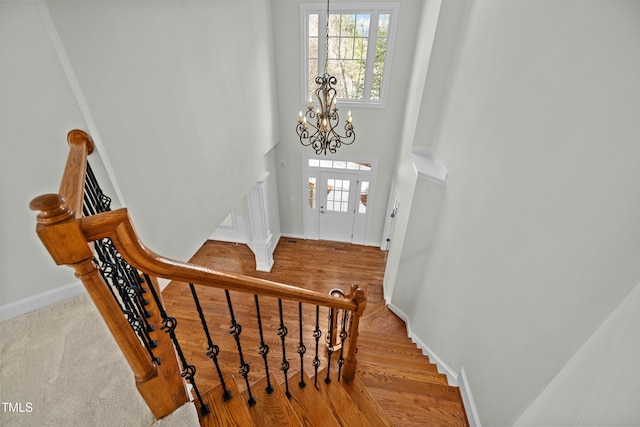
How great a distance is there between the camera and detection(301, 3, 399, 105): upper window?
477 centimetres

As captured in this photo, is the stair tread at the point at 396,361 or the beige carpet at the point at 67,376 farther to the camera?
the stair tread at the point at 396,361

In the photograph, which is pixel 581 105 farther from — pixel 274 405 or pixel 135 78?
pixel 135 78

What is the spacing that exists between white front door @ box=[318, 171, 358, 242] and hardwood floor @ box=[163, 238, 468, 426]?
12.5 inches

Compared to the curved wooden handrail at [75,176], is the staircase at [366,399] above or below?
below

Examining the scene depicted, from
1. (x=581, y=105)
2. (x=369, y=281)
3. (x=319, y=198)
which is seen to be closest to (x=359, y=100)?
(x=319, y=198)

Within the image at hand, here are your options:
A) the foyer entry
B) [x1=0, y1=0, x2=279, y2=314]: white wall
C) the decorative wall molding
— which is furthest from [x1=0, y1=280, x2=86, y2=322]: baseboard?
the foyer entry

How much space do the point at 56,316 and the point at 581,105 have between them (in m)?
3.21

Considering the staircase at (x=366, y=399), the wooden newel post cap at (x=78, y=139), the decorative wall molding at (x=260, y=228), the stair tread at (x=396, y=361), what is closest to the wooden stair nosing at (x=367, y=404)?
the staircase at (x=366, y=399)

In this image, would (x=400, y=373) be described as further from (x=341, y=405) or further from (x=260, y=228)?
(x=260, y=228)

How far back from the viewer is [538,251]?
64.4 inches

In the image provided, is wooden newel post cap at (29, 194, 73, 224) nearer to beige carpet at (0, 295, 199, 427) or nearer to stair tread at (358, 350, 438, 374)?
beige carpet at (0, 295, 199, 427)

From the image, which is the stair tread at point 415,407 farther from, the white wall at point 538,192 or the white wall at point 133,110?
the white wall at point 133,110

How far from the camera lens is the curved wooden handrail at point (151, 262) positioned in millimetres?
755

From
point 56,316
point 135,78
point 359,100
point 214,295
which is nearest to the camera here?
point 56,316
